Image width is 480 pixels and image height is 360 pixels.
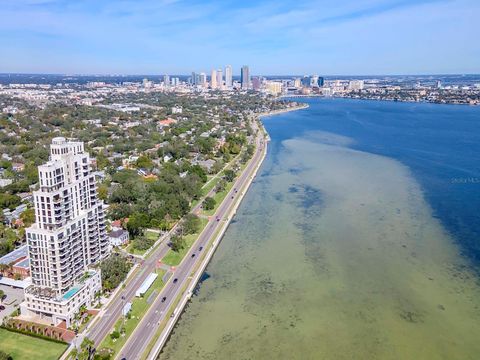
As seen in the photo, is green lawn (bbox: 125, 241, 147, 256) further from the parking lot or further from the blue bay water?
the blue bay water

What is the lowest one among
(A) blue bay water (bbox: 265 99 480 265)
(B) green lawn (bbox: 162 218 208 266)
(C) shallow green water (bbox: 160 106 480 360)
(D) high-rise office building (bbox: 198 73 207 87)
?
(C) shallow green water (bbox: 160 106 480 360)

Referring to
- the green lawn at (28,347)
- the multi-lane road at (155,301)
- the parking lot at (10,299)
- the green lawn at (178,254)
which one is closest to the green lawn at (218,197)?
the multi-lane road at (155,301)

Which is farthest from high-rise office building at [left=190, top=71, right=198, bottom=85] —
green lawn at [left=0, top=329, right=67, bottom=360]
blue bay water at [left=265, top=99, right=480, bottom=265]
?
green lawn at [left=0, top=329, right=67, bottom=360]

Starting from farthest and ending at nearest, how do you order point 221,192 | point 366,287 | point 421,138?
point 421,138 < point 221,192 < point 366,287

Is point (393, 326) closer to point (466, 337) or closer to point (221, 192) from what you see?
point (466, 337)

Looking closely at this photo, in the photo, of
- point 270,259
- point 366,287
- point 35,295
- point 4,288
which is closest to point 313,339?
point 366,287

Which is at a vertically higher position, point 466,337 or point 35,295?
point 35,295

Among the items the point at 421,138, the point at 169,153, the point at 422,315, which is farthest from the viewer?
the point at 421,138
